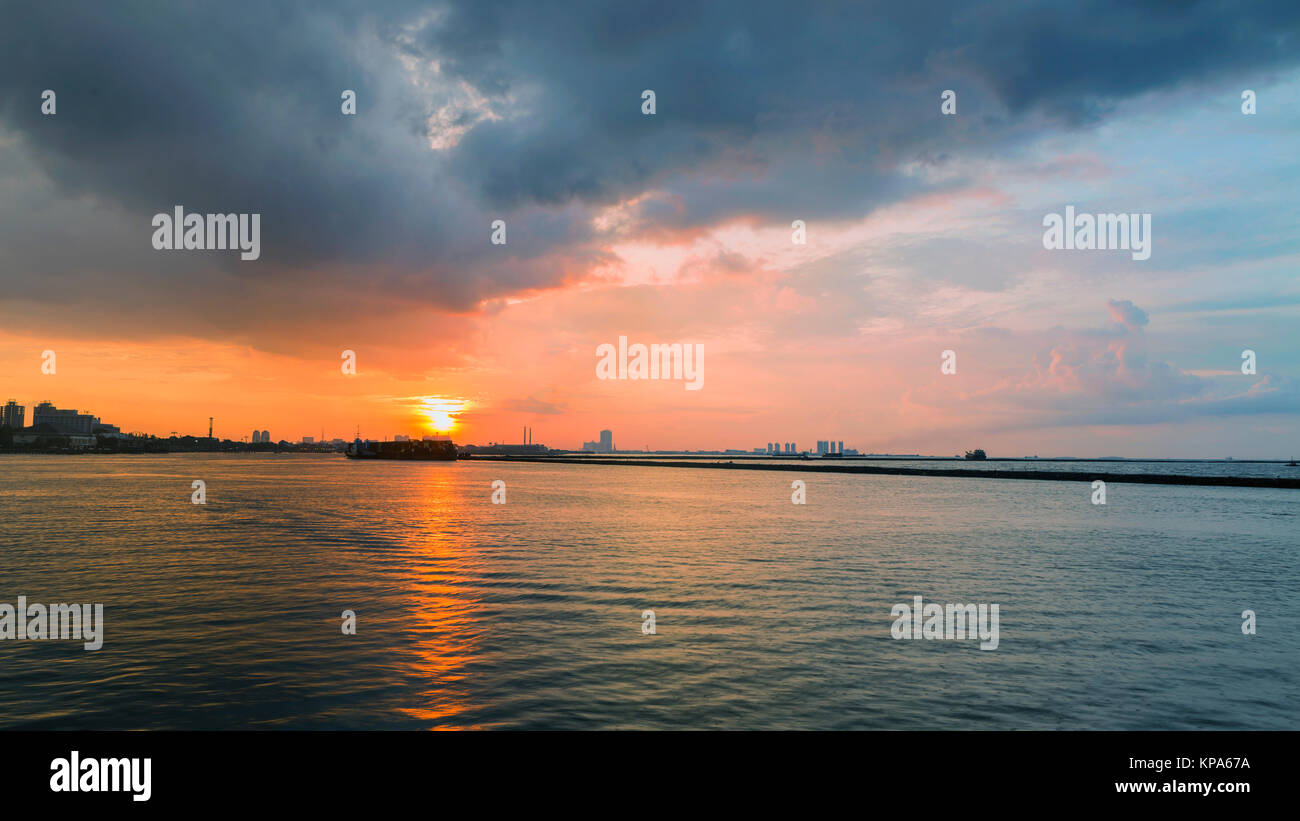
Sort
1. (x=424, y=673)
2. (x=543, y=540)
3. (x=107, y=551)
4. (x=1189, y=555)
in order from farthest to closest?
1. (x=543, y=540)
2. (x=1189, y=555)
3. (x=107, y=551)
4. (x=424, y=673)

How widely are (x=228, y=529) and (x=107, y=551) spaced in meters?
11.7

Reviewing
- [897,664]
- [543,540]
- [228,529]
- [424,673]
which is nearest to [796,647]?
[897,664]

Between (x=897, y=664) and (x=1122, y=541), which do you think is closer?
(x=897, y=664)

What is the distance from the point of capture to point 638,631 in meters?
20.0

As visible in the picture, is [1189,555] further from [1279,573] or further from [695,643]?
[695,643]

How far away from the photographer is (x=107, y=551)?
35.8 metres

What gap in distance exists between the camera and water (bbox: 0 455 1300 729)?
1362 cm

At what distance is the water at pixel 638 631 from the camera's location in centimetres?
1362
